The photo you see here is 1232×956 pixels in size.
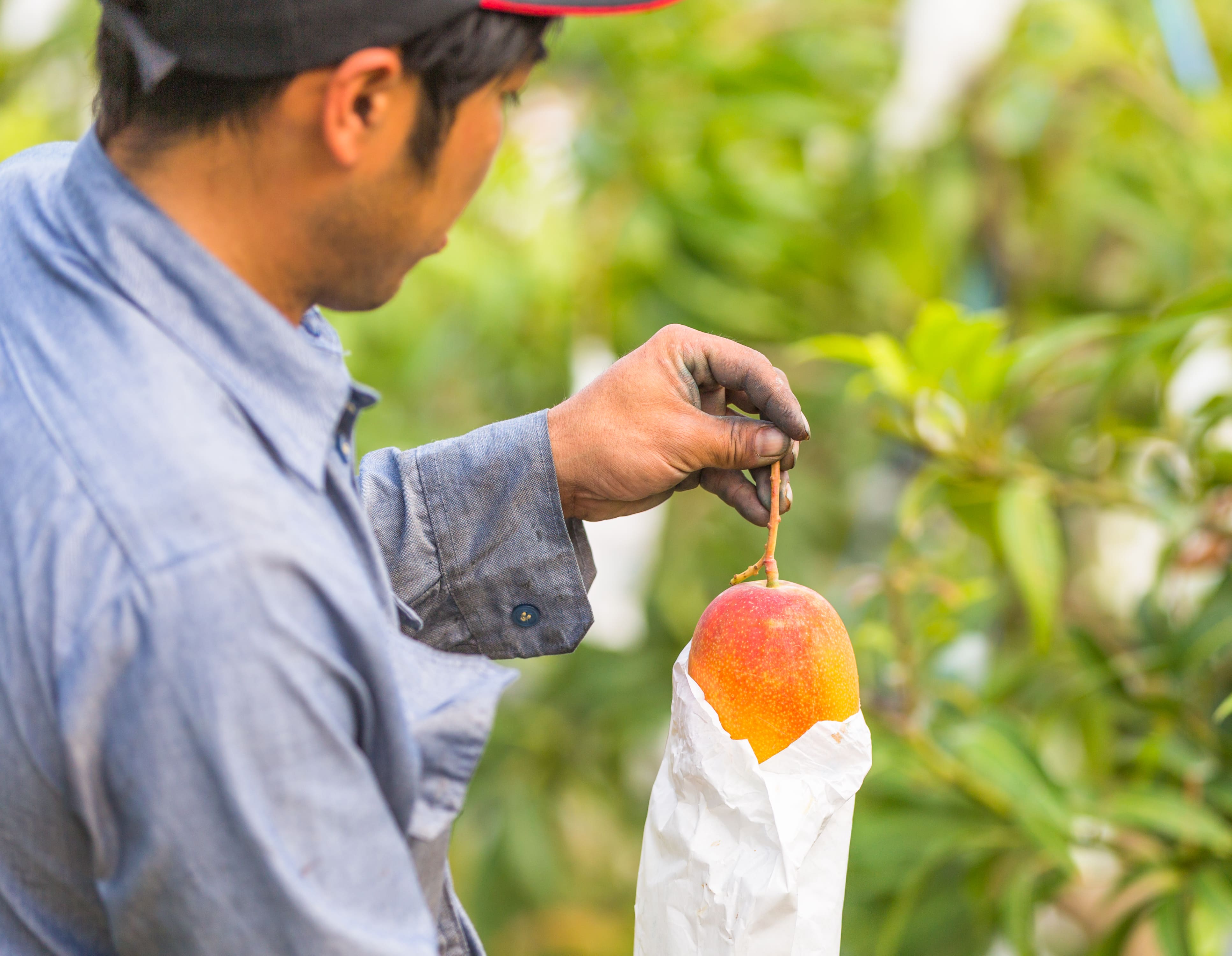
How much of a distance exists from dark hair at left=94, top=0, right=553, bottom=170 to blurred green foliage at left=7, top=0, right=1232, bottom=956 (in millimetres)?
775

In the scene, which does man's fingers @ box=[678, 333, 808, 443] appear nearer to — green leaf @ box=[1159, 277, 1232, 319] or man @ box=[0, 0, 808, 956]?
man @ box=[0, 0, 808, 956]

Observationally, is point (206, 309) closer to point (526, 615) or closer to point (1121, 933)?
point (526, 615)

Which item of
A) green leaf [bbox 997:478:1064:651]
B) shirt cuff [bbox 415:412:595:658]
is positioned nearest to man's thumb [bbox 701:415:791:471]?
shirt cuff [bbox 415:412:595:658]

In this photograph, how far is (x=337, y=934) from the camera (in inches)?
20.0

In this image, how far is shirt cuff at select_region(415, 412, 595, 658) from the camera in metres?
0.90

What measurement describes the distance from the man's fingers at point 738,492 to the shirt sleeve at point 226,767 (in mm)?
439

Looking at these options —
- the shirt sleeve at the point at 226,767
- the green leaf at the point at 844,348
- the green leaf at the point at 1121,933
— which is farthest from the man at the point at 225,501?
the green leaf at the point at 1121,933

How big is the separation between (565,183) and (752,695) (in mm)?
1326

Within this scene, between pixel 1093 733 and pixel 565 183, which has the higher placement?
pixel 565 183

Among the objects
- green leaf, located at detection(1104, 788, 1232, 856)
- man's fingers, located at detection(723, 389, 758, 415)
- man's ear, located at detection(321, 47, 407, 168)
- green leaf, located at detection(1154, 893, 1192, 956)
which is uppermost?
man's ear, located at detection(321, 47, 407, 168)

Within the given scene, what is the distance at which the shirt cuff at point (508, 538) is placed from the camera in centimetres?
90

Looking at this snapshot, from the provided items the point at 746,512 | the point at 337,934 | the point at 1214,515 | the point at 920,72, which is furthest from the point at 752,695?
the point at 920,72

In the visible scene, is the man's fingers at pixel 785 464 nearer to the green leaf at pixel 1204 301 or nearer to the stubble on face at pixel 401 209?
the stubble on face at pixel 401 209

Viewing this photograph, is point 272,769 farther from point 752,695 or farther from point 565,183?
point 565,183
